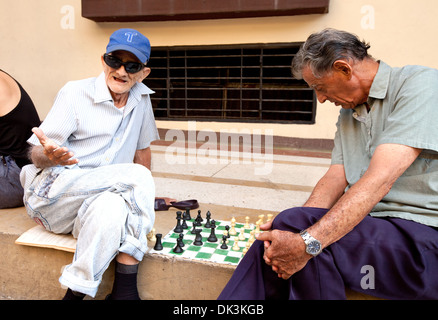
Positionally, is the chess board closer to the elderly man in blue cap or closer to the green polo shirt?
the elderly man in blue cap

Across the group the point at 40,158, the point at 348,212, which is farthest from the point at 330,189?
the point at 40,158

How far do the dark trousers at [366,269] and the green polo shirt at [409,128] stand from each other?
0.36ft

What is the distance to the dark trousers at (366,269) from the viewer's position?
1561mm

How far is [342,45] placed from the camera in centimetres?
175

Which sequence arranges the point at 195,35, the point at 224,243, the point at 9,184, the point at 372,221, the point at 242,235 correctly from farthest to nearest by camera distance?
1. the point at 195,35
2. the point at 9,184
3. the point at 242,235
4. the point at 224,243
5. the point at 372,221

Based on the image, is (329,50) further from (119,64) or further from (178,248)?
(178,248)

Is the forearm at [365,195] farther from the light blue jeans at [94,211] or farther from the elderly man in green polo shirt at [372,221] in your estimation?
the light blue jeans at [94,211]

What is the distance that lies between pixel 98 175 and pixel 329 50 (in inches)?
52.8

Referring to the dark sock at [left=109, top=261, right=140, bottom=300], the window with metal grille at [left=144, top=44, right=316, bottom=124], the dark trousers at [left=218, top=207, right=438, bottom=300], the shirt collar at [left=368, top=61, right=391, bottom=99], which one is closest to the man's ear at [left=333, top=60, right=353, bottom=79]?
the shirt collar at [left=368, top=61, right=391, bottom=99]

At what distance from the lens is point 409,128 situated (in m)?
1.60

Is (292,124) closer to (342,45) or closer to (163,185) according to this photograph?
(163,185)

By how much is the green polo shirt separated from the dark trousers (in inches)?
4.3

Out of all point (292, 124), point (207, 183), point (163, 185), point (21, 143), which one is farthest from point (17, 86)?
point (292, 124)

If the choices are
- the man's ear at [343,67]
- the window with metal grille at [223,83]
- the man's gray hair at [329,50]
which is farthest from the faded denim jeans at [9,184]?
the window with metal grille at [223,83]
